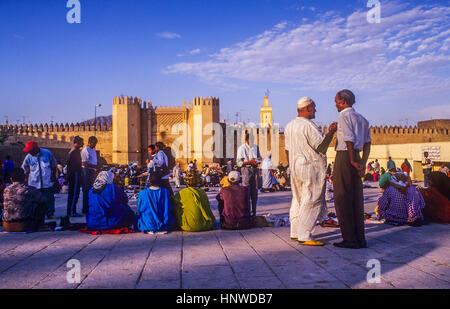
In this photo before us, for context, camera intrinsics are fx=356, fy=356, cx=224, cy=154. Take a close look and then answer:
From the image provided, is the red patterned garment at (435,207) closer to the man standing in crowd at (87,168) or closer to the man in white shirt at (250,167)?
the man in white shirt at (250,167)

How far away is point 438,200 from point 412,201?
0.57 metres

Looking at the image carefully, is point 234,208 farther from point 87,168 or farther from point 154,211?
point 87,168

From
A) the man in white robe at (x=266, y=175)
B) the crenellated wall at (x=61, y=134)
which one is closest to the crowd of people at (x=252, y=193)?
the man in white robe at (x=266, y=175)

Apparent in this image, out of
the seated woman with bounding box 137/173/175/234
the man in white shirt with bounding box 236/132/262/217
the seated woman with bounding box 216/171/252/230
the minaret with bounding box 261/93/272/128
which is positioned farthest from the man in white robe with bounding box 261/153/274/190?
the minaret with bounding box 261/93/272/128

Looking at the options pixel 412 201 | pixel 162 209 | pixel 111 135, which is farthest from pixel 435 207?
pixel 111 135

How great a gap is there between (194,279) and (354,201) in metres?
1.75

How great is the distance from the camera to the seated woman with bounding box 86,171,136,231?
427 cm

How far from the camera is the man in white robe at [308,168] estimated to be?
3.42 metres

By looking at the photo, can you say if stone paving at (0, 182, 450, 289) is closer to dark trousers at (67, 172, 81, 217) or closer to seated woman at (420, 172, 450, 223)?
seated woman at (420, 172, 450, 223)

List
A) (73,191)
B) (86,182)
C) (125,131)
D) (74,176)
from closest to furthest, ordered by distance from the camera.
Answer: (73,191), (74,176), (86,182), (125,131)

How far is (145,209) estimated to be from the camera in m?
4.24

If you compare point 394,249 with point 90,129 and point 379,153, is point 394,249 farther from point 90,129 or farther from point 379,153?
point 90,129

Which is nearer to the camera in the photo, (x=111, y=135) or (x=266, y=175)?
(x=266, y=175)

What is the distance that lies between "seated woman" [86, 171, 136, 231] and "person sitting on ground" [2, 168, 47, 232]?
2.25 ft
